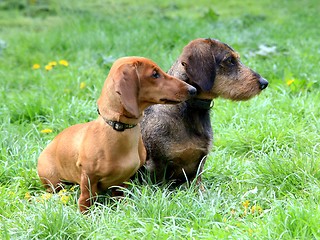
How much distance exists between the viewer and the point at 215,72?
4102 mm

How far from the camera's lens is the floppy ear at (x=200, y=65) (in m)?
3.99

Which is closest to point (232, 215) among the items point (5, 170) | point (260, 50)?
point (5, 170)

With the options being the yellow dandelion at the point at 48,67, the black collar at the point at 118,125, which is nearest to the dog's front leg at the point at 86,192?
the black collar at the point at 118,125

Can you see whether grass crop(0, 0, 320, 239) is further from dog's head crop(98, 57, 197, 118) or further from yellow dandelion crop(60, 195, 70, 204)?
dog's head crop(98, 57, 197, 118)

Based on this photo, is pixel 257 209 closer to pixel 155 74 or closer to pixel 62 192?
pixel 155 74

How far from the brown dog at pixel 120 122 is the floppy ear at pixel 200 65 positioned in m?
0.32

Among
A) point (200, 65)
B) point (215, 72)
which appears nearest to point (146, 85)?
point (200, 65)

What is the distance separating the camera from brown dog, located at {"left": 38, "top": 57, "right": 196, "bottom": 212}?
140 inches

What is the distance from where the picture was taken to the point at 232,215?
11.8 ft

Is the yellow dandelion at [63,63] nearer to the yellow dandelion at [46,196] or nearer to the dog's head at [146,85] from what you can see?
the yellow dandelion at [46,196]

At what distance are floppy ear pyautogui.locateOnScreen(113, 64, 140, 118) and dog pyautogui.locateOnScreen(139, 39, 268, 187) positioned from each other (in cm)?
54

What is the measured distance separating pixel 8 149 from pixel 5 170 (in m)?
0.41

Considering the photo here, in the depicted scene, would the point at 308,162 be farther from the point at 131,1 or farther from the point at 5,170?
the point at 131,1

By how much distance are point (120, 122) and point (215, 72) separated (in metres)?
0.82
